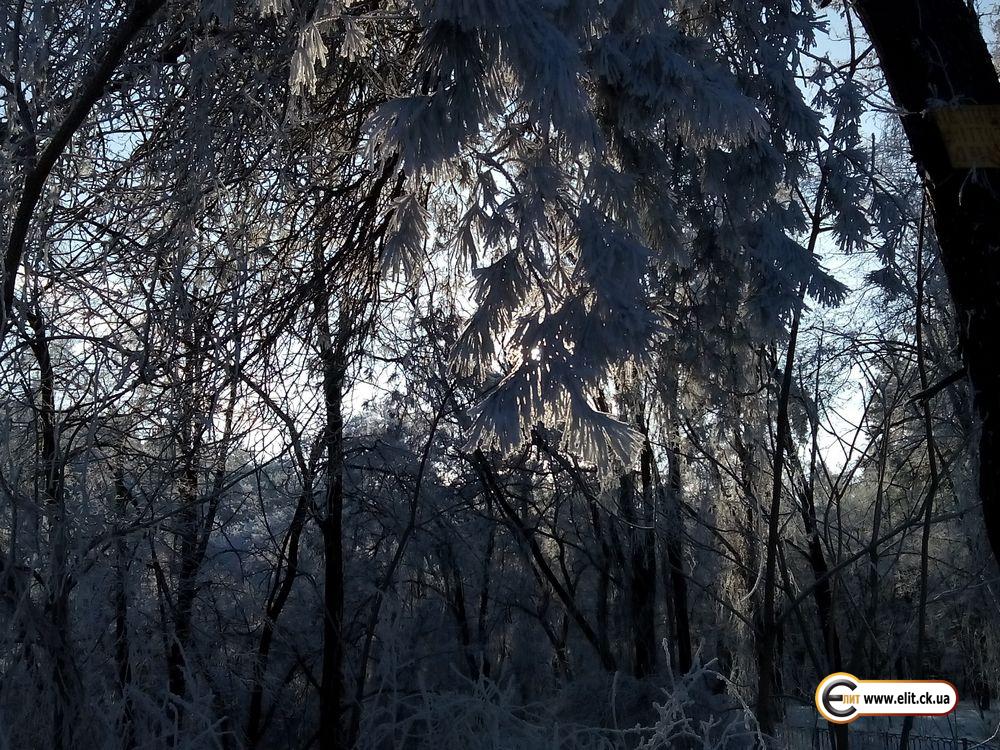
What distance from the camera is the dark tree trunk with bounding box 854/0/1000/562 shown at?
8.36 ft

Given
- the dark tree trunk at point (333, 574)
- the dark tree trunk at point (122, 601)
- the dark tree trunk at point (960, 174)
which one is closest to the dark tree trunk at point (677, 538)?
the dark tree trunk at point (333, 574)

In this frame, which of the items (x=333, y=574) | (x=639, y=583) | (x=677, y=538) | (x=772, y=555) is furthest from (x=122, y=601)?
(x=639, y=583)

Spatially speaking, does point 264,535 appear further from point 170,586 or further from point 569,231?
point 569,231

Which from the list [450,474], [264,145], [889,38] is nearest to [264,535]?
[450,474]

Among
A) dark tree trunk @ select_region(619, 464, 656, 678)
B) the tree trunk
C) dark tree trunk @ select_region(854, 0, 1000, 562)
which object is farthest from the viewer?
dark tree trunk @ select_region(619, 464, 656, 678)

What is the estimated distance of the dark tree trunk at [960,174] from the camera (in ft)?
8.36

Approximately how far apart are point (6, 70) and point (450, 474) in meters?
7.59

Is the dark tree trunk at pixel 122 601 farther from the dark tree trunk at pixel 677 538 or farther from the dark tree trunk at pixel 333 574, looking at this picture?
the dark tree trunk at pixel 677 538

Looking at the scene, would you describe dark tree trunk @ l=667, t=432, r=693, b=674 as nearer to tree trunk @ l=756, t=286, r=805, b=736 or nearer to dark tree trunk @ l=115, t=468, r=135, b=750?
tree trunk @ l=756, t=286, r=805, b=736

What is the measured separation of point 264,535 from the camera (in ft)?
35.3

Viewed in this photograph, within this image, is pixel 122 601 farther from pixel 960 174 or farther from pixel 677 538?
pixel 677 538

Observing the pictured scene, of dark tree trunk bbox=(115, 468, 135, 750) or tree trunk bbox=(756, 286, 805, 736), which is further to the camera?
tree trunk bbox=(756, 286, 805, 736)

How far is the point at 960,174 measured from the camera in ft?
8.70

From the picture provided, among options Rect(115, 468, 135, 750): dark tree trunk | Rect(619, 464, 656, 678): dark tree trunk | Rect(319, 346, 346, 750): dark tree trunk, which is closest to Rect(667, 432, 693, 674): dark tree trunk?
Rect(619, 464, 656, 678): dark tree trunk
